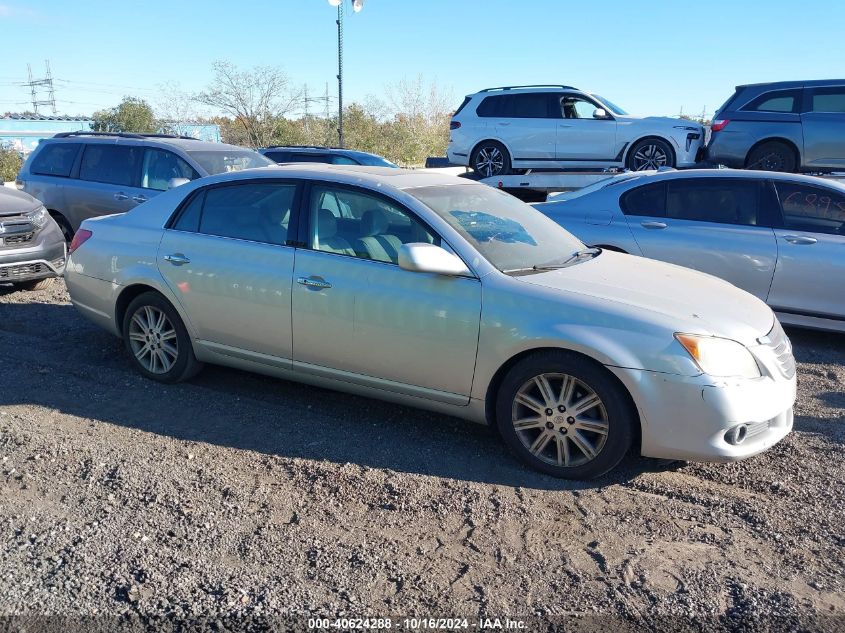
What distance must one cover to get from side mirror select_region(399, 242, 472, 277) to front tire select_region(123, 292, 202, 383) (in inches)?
77.3

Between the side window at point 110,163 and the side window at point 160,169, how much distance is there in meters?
0.14

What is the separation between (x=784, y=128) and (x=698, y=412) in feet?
29.5

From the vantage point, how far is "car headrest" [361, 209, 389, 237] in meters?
4.70

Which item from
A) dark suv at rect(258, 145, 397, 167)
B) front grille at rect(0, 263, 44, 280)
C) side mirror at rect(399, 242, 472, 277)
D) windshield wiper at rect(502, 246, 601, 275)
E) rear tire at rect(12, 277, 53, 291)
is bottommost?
rear tire at rect(12, 277, 53, 291)

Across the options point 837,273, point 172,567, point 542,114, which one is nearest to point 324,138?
point 542,114

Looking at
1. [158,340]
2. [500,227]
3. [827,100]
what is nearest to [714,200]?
[500,227]

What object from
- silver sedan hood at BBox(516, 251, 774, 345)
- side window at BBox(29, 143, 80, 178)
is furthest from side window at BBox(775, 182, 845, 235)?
side window at BBox(29, 143, 80, 178)

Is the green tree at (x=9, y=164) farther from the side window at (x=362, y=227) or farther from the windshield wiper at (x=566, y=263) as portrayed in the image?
the windshield wiper at (x=566, y=263)

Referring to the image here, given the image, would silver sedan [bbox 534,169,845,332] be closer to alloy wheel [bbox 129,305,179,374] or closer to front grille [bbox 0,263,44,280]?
alloy wheel [bbox 129,305,179,374]

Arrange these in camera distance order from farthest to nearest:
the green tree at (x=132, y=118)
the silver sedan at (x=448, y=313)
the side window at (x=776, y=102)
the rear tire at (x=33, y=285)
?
the green tree at (x=132, y=118), the side window at (x=776, y=102), the rear tire at (x=33, y=285), the silver sedan at (x=448, y=313)

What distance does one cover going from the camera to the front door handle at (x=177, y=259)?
17.2 ft

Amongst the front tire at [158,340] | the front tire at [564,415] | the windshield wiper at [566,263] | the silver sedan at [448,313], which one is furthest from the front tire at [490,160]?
the front tire at [564,415]

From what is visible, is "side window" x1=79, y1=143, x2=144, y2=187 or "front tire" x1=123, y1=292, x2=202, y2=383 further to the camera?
"side window" x1=79, y1=143, x2=144, y2=187

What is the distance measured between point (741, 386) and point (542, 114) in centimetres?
912
